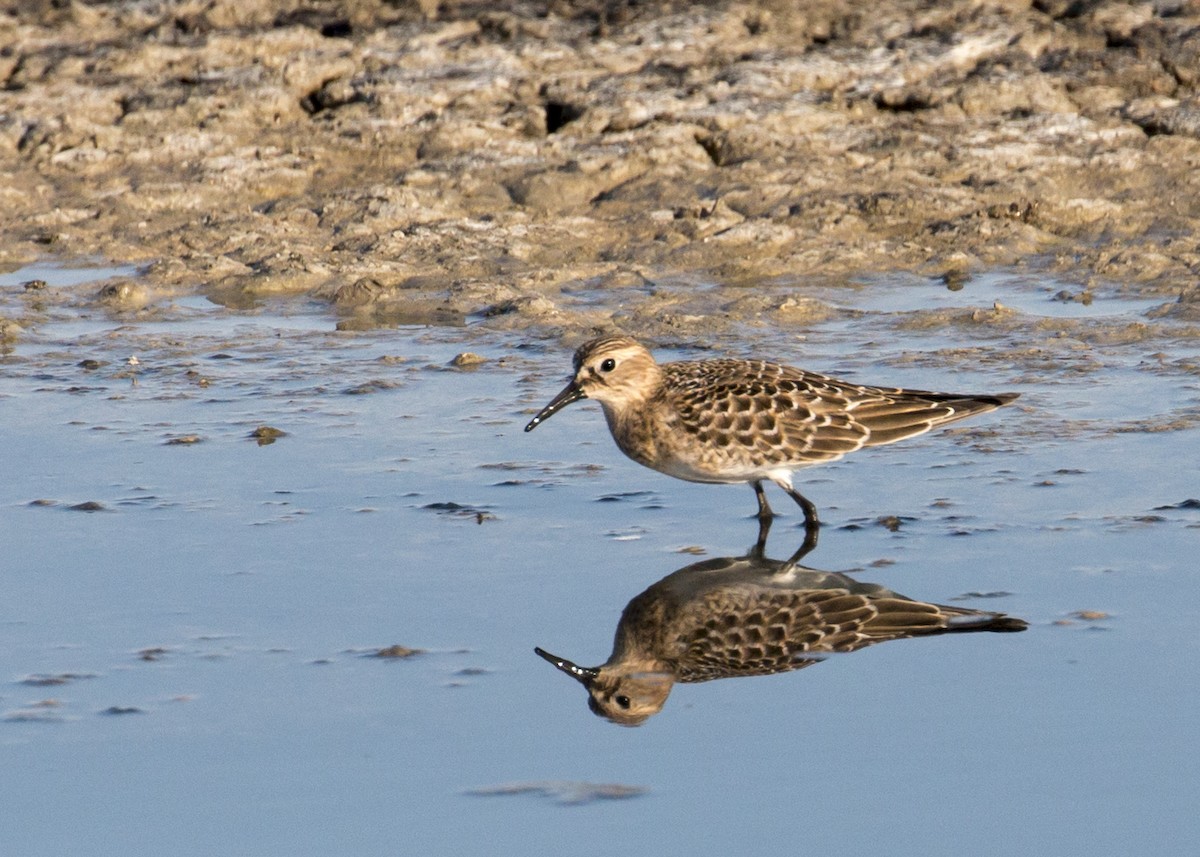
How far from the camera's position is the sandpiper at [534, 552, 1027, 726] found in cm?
668

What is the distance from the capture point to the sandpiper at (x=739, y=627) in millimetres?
6680

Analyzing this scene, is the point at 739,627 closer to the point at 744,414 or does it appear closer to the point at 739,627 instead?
the point at 739,627

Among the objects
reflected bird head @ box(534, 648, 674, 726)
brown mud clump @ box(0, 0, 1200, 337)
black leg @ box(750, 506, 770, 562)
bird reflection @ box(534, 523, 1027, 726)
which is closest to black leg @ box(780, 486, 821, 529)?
black leg @ box(750, 506, 770, 562)

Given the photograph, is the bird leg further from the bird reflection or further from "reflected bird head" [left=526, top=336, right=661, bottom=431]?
the bird reflection

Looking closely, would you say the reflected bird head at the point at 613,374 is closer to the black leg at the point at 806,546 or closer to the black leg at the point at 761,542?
the black leg at the point at 761,542

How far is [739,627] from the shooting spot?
723cm

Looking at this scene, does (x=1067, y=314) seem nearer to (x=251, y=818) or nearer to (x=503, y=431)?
(x=503, y=431)

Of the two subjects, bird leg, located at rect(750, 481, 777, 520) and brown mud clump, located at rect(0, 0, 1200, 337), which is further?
brown mud clump, located at rect(0, 0, 1200, 337)

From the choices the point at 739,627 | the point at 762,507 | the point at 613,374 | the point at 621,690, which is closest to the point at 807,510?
the point at 762,507

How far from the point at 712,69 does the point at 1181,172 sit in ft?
12.4

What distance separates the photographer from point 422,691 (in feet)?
21.6

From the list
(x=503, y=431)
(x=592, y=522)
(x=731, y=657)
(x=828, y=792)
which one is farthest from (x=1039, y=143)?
(x=828, y=792)

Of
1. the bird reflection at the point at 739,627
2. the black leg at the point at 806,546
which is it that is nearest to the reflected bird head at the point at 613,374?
the black leg at the point at 806,546

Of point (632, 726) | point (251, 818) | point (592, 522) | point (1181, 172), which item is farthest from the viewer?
point (1181, 172)
